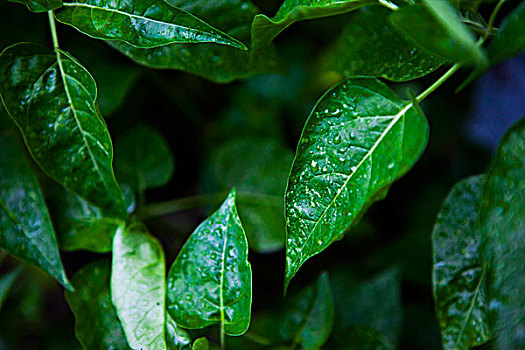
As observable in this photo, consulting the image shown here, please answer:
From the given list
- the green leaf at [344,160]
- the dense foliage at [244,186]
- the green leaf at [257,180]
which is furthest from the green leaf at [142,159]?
the green leaf at [344,160]

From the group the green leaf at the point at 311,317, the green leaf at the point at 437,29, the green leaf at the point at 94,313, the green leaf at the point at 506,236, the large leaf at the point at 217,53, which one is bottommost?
the green leaf at the point at 311,317

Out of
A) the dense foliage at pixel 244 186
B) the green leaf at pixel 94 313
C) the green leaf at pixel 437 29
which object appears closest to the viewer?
the green leaf at pixel 437 29

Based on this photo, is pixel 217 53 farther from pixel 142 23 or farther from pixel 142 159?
pixel 142 159

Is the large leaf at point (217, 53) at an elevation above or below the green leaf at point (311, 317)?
above

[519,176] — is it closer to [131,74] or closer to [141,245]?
[141,245]

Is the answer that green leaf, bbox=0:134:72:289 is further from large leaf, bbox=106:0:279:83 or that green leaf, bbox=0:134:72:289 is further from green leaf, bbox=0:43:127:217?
large leaf, bbox=106:0:279:83

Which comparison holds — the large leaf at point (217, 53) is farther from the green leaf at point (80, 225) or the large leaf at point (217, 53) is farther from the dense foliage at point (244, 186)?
the green leaf at point (80, 225)

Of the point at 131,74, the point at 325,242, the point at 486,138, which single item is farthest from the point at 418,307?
the point at 131,74

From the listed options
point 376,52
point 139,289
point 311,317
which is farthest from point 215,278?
point 376,52
